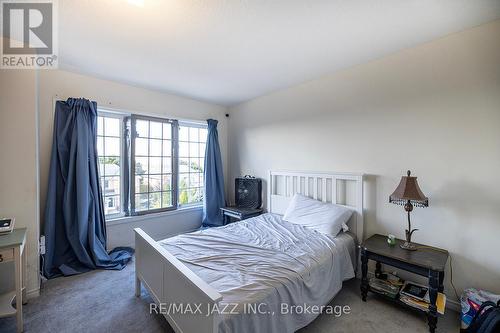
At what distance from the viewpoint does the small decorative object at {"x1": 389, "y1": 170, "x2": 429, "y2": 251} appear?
188 cm

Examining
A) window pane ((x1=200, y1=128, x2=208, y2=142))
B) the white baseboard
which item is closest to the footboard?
the white baseboard

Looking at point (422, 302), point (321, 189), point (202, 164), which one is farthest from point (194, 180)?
point (422, 302)

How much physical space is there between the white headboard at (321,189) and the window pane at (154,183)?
1786 mm

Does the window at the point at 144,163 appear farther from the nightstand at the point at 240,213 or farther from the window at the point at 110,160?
the nightstand at the point at 240,213

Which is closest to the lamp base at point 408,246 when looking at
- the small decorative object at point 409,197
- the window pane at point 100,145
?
the small decorative object at point 409,197

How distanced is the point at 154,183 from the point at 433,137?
142 inches

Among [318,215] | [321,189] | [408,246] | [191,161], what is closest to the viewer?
[408,246]

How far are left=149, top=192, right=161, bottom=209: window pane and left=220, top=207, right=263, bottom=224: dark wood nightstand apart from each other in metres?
1.03

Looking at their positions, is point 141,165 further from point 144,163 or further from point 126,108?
point 126,108

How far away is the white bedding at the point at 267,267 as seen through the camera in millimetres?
1312

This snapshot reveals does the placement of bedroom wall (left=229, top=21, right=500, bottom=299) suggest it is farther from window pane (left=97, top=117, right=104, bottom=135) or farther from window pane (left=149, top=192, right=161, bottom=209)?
window pane (left=97, top=117, right=104, bottom=135)

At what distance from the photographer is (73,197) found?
2.62 m

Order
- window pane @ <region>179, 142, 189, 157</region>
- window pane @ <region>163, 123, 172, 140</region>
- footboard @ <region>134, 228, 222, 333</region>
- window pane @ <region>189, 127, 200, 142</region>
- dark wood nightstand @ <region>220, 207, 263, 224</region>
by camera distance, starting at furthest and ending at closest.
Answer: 1. window pane @ <region>189, 127, 200, 142</region>
2. window pane @ <region>179, 142, 189, 157</region>
3. window pane @ <region>163, 123, 172, 140</region>
4. dark wood nightstand @ <region>220, 207, 263, 224</region>
5. footboard @ <region>134, 228, 222, 333</region>

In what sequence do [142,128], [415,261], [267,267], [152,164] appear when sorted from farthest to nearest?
[152,164]
[142,128]
[415,261]
[267,267]
